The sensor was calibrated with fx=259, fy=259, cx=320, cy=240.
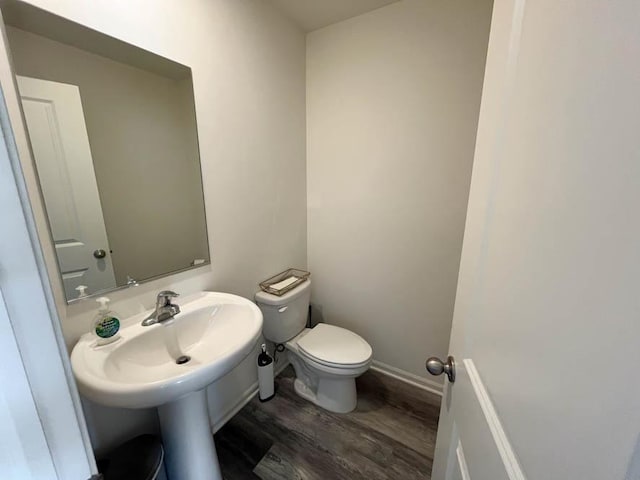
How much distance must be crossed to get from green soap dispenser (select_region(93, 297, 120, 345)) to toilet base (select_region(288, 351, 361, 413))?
3.42ft

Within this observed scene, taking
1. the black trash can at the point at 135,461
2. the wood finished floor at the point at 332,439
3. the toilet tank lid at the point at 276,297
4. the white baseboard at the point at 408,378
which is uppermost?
the toilet tank lid at the point at 276,297

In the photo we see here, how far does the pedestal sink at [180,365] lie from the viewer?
→ 707mm

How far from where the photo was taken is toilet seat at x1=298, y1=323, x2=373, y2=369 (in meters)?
1.46

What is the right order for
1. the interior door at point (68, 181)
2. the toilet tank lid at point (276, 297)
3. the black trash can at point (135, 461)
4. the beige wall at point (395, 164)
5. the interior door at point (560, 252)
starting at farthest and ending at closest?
the toilet tank lid at point (276, 297) → the beige wall at point (395, 164) → the black trash can at point (135, 461) → the interior door at point (68, 181) → the interior door at point (560, 252)

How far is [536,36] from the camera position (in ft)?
1.33

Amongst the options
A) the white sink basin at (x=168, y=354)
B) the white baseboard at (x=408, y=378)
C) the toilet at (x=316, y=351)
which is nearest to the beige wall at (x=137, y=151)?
the white sink basin at (x=168, y=354)

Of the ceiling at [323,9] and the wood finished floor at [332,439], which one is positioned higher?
the ceiling at [323,9]

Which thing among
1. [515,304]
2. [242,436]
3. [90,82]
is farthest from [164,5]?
[242,436]

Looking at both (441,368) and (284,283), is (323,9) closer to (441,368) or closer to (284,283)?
(284,283)

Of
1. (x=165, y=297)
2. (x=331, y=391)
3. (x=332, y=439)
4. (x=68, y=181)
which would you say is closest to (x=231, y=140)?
(x=68, y=181)

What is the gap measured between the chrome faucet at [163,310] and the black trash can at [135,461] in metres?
0.49

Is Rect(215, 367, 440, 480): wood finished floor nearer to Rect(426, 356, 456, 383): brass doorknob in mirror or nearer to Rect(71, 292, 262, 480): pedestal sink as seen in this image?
Rect(71, 292, 262, 480): pedestal sink

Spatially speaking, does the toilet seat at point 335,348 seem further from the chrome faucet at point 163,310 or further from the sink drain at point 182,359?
the chrome faucet at point 163,310

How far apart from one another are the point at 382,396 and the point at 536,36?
190 centimetres
